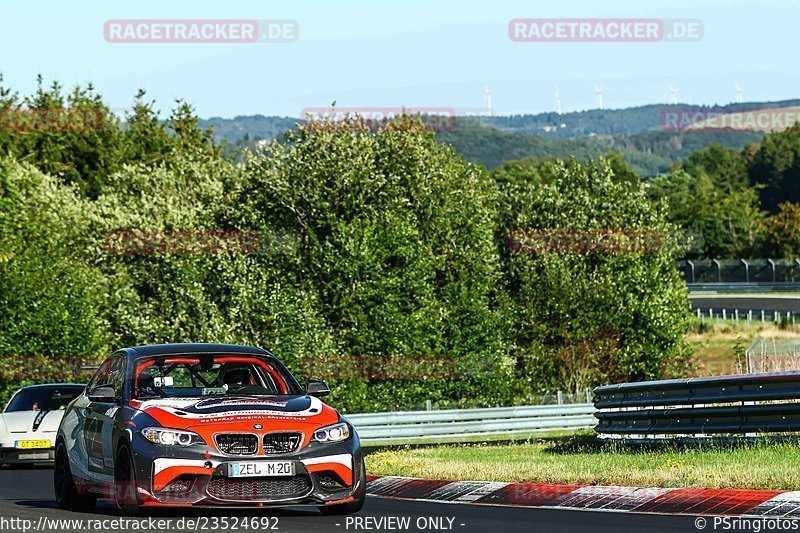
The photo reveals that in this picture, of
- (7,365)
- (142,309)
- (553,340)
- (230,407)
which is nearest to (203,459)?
(230,407)

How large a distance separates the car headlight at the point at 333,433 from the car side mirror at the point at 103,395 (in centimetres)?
A: 194

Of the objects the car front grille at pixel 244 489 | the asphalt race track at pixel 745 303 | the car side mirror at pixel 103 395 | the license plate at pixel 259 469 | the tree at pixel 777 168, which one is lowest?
the asphalt race track at pixel 745 303

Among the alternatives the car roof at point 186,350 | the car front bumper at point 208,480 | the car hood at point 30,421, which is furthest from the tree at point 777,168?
the car front bumper at point 208,480

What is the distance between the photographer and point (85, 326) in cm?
4641

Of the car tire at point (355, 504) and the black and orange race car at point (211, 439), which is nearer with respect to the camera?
the black and orange race car at point (211, 439)

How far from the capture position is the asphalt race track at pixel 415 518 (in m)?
10.2

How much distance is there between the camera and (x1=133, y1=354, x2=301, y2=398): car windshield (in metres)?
11.8

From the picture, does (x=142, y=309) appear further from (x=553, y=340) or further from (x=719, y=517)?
(x=719, y=517)

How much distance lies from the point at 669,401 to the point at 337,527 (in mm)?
7070

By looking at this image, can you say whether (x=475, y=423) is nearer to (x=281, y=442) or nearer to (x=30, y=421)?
(x=30, y=421)

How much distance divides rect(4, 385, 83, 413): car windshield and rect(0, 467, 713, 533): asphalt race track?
9.02 meters

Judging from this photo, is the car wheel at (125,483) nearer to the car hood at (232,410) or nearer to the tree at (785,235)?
the car hood at (232,410)

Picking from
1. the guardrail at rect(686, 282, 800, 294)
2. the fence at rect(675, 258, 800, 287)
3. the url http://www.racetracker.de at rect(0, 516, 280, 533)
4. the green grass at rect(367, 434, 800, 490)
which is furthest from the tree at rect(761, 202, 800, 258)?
the url http://www.racetracker.de at rect(0, 516, 280, 533)

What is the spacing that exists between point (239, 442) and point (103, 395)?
1572 millimetres
